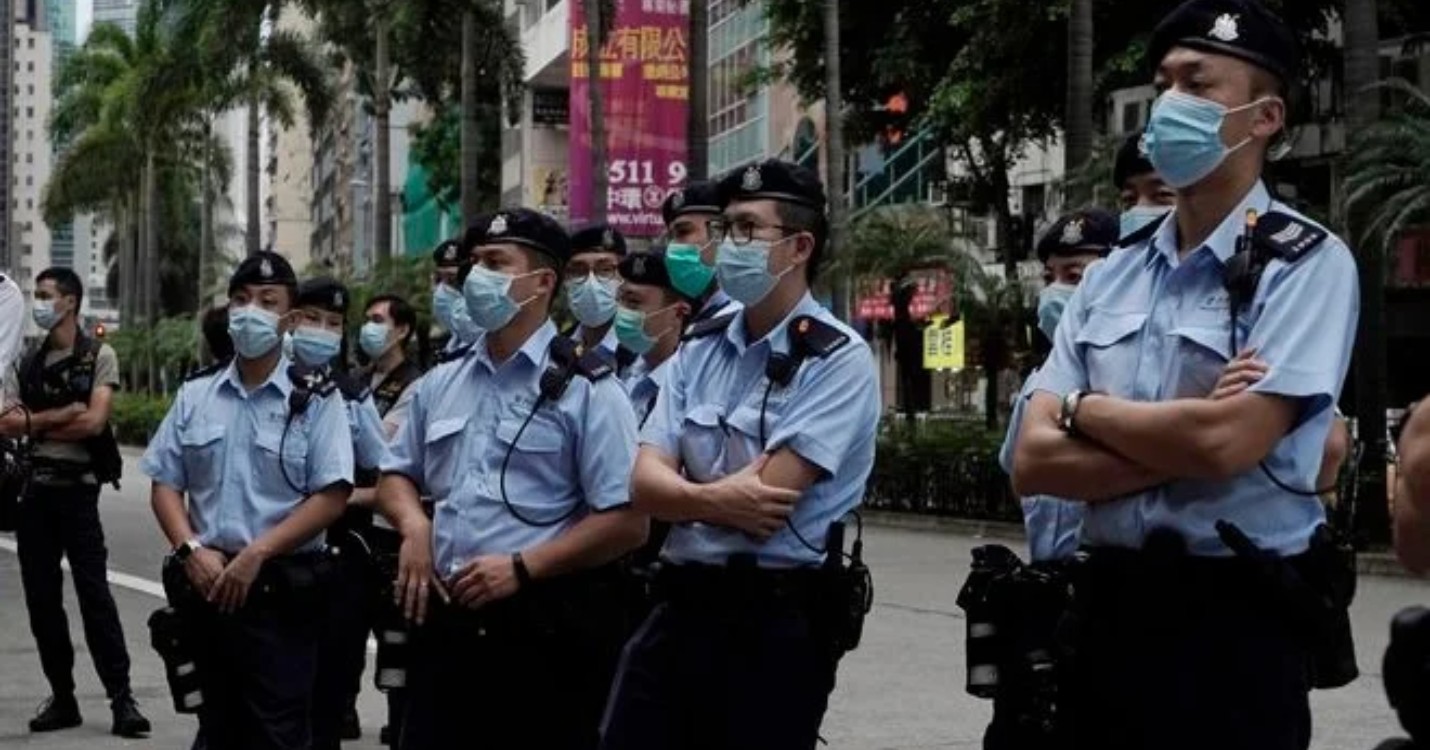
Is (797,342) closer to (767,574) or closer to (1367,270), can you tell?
(767,574)

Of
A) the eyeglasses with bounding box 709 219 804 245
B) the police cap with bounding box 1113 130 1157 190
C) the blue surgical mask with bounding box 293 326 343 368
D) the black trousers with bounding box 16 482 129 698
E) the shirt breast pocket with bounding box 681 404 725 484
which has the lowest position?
the black trousers with bounding box 16 482 129 698

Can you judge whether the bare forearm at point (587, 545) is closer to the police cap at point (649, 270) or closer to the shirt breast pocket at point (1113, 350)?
the shirt breast pocket at point (1113, 350)

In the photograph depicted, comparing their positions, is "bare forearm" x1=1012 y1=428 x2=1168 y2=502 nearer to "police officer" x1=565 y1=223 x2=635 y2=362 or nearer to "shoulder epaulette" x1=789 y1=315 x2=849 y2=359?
"shoulder epaulette" x1=789 y1=315 x2=849 y2=359

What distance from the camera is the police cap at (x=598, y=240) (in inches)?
324

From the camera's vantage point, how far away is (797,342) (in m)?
5.15

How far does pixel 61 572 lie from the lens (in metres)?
9.83

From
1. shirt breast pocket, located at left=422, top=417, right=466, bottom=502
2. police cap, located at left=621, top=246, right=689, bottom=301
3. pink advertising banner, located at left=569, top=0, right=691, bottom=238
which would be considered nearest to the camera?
shirt breast pocket, located at left=422, top=417, right=466, bottom=502

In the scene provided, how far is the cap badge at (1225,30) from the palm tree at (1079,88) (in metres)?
19.1

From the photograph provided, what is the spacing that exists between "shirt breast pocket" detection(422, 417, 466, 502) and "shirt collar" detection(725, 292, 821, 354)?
837 millimetres

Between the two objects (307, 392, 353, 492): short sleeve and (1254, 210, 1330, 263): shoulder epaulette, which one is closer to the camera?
(1254, 210, 1330, 263): shoulder epaulette

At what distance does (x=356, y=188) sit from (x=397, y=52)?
54.0 m

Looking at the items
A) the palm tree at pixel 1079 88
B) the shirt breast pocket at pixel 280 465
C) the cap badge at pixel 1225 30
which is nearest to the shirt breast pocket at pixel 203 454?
the shirt breast pocket at pixel 280 465

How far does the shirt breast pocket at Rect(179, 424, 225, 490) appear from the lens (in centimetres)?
710

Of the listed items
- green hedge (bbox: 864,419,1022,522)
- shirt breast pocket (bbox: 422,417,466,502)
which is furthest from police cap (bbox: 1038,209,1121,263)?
green hedge (bbox: 864,419,1022,522)
